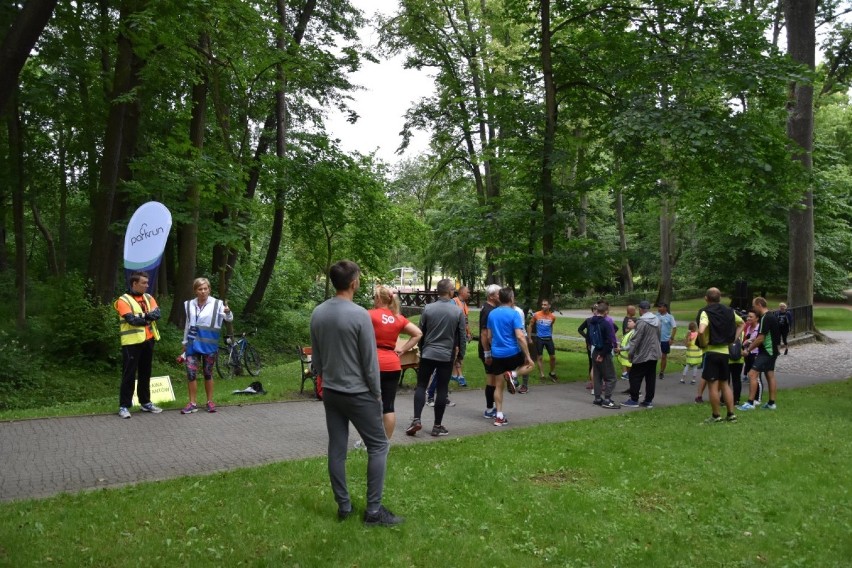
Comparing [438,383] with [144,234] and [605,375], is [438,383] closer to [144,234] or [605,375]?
[605,375]

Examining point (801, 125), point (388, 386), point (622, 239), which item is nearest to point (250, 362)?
point (388, 386)

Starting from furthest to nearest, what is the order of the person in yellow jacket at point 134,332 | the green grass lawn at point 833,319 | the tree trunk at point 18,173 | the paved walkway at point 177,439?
the green grass lawn at point 833,319 → the tree trunk at point 18,173 → the person in yellow jacket at point 134,332 → the paved walkway at point 177,439

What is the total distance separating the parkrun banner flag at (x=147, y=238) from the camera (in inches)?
376

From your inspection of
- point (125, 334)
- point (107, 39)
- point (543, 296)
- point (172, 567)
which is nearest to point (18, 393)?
point (125, 334)

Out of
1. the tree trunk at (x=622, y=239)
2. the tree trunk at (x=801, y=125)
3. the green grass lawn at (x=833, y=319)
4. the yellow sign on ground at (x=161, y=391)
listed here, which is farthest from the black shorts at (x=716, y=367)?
the green grass lawn at (x=833, y=319)

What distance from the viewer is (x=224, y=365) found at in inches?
566

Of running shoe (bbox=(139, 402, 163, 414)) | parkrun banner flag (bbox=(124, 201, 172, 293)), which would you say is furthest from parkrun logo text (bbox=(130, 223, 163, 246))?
running shoe (bbox=(139, 402, 163, 414))

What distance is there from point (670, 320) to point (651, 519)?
9.73m

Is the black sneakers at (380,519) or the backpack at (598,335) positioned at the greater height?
the backpack at (598,335)

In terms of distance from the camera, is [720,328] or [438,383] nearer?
[438,383]

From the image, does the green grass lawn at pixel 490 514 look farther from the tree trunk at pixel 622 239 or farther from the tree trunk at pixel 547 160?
the tree trunk at pixel 622 239

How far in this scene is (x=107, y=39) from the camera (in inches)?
537

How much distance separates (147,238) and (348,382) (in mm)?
6483

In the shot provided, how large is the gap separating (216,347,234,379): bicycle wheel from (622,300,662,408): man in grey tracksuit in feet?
26.5
